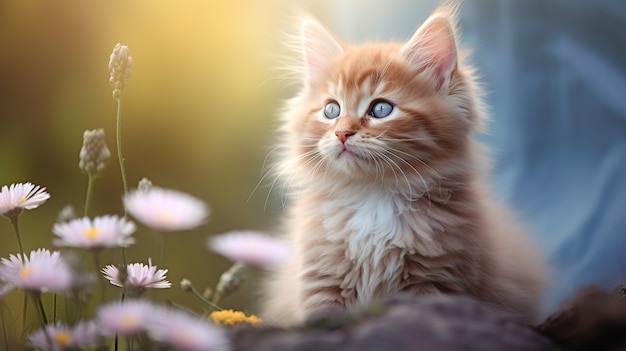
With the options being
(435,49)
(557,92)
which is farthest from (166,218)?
(557,92)

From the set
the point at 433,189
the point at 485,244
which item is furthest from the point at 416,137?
the point at 485,244

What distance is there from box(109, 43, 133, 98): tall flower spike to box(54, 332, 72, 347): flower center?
0.50m

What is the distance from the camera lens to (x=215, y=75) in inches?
73.7

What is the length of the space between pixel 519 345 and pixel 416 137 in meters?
0.56

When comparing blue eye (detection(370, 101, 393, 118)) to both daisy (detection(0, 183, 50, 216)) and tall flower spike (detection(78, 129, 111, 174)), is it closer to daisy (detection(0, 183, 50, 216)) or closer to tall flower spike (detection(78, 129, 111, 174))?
tall flower spike (detection(78, 129, 111, 174))

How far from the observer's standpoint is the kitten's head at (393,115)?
1.29 meters

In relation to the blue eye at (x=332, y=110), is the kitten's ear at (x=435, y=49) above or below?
above

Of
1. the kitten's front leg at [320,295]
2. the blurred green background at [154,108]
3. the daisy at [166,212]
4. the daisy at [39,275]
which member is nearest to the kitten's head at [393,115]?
the kitten's front leg at [320,295]

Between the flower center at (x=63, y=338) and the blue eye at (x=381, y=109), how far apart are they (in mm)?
758

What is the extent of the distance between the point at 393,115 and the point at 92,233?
2.25ft

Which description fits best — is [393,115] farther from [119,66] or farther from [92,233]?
[92,233]

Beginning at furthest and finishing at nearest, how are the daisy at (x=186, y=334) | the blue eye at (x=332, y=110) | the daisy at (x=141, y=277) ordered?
the blue eye at (x=332, y=110) → the daisy at (x=141, y=277) → the daisy at (x=186, y=334)

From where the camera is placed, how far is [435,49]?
4.49ft

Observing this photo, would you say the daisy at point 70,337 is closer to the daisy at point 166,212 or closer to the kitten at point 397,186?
the daisy at point 166,212
